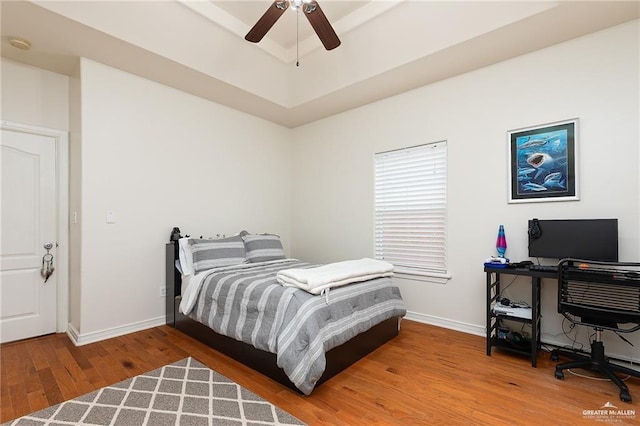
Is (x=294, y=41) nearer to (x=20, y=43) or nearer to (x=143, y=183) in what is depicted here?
(x=143, y=183)

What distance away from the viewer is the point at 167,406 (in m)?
1.94

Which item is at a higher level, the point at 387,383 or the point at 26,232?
the point at 26,232

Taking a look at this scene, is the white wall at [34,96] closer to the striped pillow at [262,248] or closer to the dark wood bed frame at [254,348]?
the dark wood bed frame at [254,348]

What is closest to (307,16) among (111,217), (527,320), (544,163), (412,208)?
(412,208)

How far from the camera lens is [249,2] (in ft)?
10.2

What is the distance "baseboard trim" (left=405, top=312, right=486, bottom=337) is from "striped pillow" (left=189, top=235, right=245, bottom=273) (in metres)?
2.18

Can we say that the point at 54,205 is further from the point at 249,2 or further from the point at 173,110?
the point at 249,2

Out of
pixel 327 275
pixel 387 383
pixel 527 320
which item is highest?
pixel 327 275

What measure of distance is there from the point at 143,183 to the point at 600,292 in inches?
170

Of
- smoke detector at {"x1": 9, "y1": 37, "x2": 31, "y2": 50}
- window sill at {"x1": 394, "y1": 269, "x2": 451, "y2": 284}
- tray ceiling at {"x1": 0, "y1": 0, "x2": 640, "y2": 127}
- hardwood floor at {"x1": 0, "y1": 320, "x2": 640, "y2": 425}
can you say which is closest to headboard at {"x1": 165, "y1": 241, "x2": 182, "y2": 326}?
hardwood floor at {"x1": 0, "y1": 320, "x2": 640, "y2": 425}

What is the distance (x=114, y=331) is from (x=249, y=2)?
3678 mm

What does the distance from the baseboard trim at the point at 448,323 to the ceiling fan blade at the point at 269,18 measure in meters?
3.39

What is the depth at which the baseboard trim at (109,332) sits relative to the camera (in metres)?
2.95

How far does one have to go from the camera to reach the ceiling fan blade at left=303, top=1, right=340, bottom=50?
7.50ft
